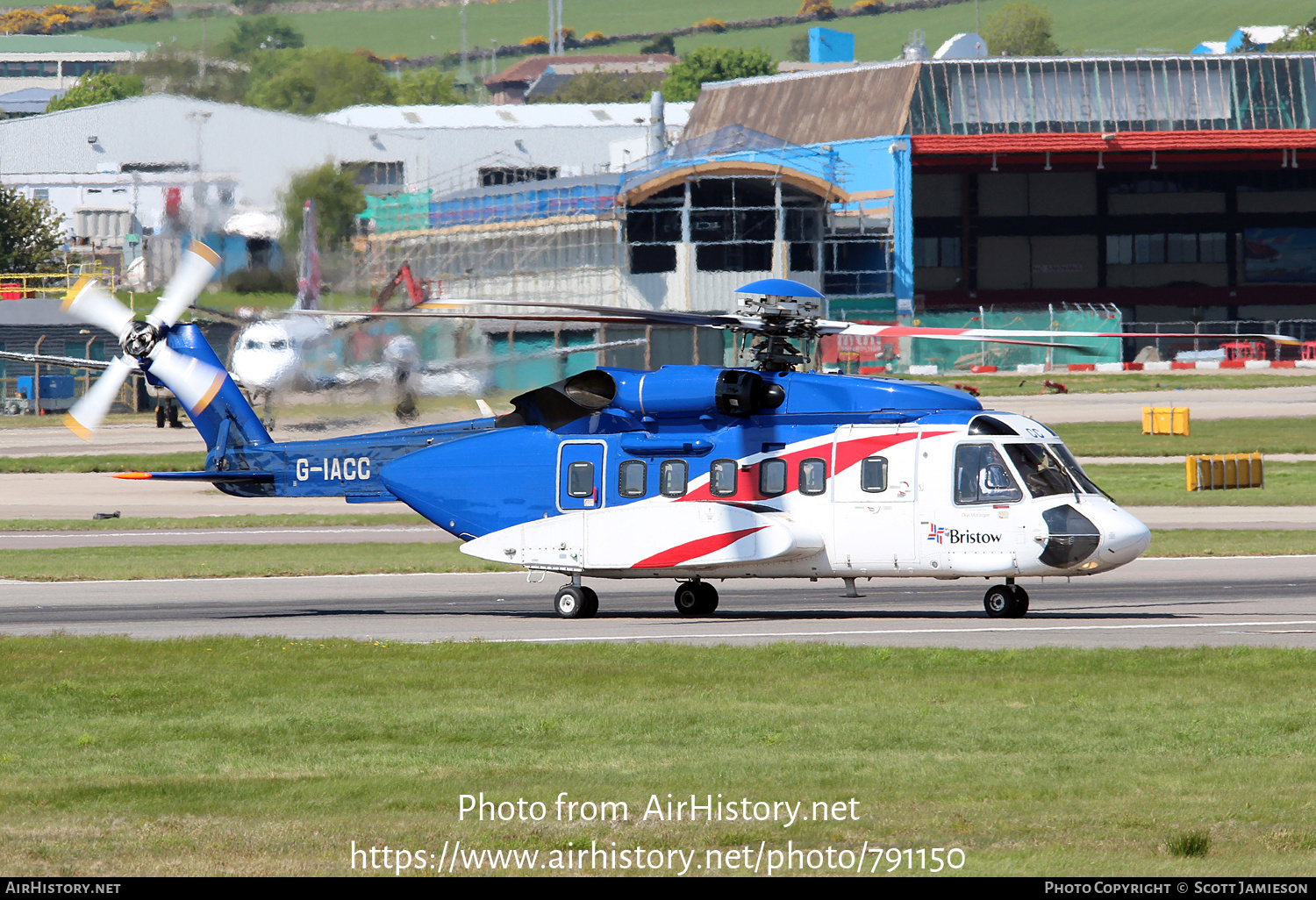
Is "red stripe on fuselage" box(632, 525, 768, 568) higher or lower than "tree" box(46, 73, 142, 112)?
Answer: lower

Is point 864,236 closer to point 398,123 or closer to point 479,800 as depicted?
point 398,123

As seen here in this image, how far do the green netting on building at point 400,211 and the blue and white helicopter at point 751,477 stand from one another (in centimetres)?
3687

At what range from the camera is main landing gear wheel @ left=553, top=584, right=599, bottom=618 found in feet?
73.1

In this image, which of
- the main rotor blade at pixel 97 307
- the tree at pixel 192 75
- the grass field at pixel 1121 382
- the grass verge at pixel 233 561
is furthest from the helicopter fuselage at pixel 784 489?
the grass field at pixel 1121 382

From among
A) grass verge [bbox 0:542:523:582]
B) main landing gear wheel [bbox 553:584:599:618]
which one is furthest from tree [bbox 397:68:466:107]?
main landing gear wheel [bbox 553:584:599:618]

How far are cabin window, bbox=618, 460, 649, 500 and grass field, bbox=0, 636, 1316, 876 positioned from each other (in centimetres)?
415

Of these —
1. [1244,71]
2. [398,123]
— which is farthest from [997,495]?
[398,123]

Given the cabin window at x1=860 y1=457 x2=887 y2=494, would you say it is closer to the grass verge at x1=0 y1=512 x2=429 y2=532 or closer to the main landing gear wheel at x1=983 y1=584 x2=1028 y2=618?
the main landing gear wheel at x1=983 y1=584 x2=1028 y2=618

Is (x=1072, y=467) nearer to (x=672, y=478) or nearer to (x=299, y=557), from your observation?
(x=672, y=478)

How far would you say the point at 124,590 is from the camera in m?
25.9

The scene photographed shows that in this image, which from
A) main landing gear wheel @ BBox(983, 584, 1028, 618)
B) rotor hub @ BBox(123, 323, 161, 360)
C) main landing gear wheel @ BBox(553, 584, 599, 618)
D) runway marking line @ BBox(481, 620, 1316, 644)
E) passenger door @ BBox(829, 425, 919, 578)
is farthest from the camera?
rotor hub @ BBox(123, 323, 161, 360)

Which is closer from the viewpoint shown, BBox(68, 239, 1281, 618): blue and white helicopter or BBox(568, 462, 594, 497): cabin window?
BBox(68, 239, 1281, 618): blue and white helicopter

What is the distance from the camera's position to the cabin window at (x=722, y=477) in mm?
21422

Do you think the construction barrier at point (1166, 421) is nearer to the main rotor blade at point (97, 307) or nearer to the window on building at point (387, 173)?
the window on building at point (387, 173)
